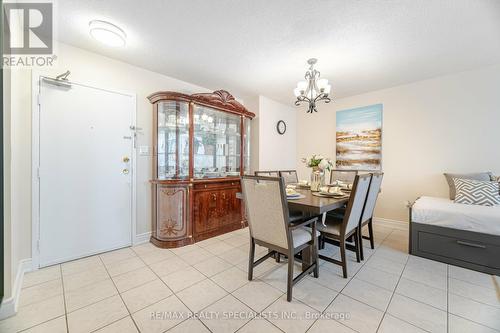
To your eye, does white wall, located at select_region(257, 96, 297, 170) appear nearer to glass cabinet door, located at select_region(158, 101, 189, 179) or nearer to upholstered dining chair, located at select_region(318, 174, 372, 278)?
glass cabinet door, located at select_region(158, 101, 189, 179)

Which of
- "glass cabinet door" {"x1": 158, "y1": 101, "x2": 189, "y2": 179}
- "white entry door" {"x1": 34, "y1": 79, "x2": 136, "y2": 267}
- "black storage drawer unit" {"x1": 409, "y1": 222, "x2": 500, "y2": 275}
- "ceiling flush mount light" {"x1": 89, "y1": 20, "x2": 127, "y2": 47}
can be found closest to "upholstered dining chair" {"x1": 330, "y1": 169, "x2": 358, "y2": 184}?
"black storage drawer unit" {"x1": 409, "y1": 222, "x2": 500, "y2": 275}

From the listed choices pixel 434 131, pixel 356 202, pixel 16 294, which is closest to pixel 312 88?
pixel 356 202

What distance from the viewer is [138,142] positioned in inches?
107

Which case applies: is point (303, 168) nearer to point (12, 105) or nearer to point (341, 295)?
point (341, 295)

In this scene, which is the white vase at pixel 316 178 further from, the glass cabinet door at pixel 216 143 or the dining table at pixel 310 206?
the glass cabinet door at pixel 216 143

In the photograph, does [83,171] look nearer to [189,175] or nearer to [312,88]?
[189,175]

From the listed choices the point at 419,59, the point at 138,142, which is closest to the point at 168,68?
the point at 138,142

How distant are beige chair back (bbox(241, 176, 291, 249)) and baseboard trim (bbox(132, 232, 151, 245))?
1.77 m

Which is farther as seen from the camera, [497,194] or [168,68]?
[168,68]

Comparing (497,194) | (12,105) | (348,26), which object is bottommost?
(497,194)

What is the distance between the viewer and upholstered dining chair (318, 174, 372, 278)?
1839 millimetres

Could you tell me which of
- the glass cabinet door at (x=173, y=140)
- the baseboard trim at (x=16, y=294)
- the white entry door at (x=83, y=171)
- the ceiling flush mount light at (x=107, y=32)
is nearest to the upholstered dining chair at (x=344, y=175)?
the glass cabinet door at (x=173, y=140)

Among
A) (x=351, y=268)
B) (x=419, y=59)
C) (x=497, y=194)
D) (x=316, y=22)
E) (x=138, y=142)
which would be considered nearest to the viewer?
(x=316, y=22)

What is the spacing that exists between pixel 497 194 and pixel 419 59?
1846mm
